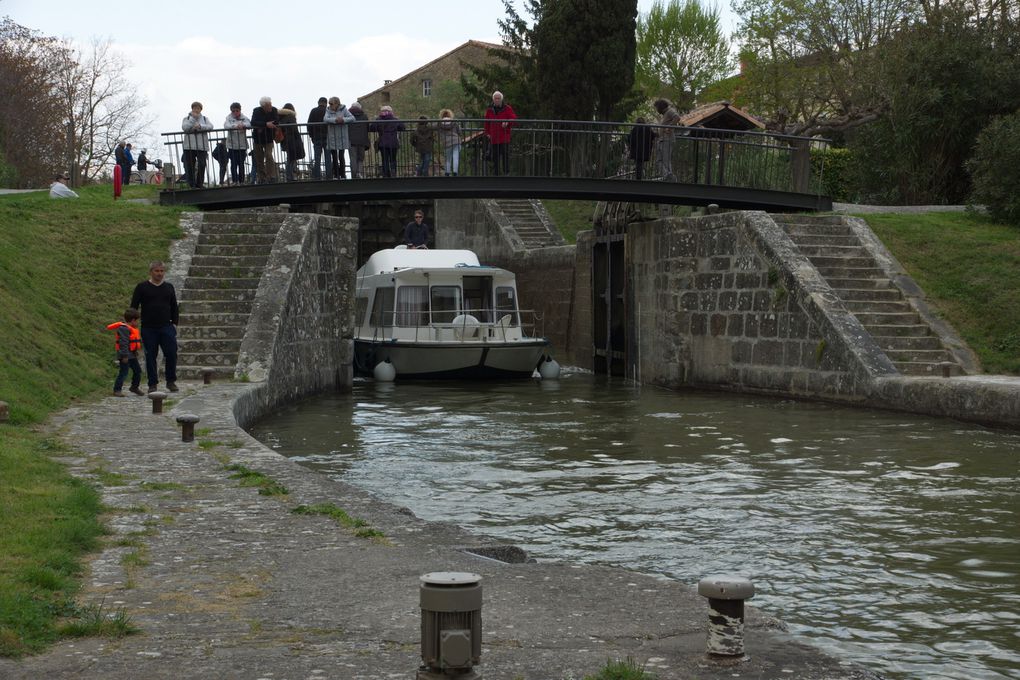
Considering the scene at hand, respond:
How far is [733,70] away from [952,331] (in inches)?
1655

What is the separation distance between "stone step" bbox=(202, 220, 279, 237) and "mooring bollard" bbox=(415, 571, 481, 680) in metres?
16.7

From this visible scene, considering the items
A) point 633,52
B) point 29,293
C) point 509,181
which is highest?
point 633,52

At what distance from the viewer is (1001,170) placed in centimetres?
2111

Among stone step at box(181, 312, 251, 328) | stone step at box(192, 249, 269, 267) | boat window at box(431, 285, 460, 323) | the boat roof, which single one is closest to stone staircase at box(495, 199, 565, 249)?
the boat roof

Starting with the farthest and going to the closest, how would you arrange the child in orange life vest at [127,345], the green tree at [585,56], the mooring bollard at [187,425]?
the green tree at [585,56] < the child in orange life vest at [127,345] < the mooring bollard at [187,425]

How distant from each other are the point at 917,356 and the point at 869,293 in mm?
1780

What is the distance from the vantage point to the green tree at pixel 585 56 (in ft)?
122

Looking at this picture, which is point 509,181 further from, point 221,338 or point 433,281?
point 221,338

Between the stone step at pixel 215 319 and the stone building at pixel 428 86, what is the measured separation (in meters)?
46.9

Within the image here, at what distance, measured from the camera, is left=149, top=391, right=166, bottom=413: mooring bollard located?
1201 cm

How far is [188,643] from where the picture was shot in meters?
4.86

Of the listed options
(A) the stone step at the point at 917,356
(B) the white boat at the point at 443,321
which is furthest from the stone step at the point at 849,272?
(B) the white boat at the point at 443,321

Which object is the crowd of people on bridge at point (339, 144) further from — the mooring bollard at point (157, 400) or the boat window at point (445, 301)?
the mooring bollard at point (157, 400)

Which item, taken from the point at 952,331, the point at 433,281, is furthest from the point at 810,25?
the point at 952,331
